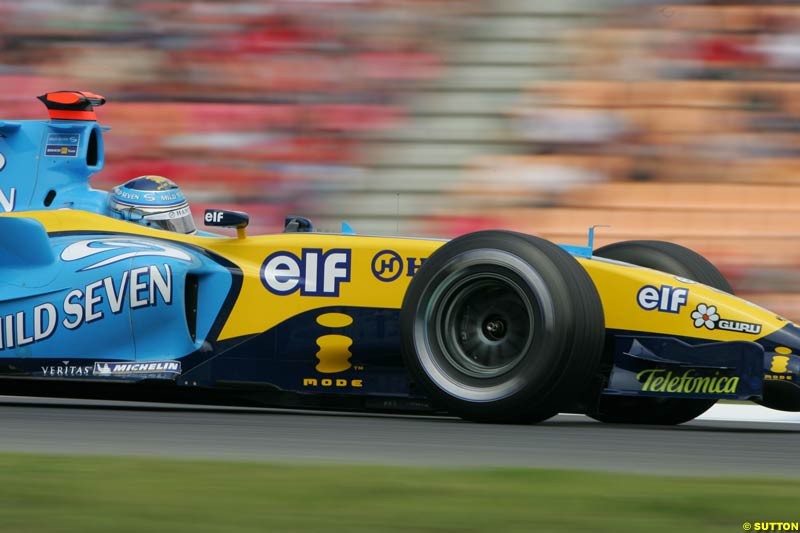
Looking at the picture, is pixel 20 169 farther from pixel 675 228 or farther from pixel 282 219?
pixel 675 228

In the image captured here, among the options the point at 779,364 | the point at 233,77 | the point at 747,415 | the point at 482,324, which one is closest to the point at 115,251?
the point at 482,324

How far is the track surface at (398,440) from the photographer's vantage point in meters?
4.85

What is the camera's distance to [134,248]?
654cm

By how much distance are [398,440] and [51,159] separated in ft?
10.1

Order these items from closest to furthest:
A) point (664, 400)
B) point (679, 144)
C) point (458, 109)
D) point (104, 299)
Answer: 1. point (104, 299)
2. point (664, 400)
3. point (679, 144)
4. point (458, 109)

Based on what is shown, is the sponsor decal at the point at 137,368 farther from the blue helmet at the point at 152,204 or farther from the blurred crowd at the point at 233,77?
the blurred crowd at the point at 233,77

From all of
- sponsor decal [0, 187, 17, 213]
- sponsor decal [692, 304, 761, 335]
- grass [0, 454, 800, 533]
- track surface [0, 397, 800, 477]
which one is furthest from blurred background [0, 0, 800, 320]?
grass [0, 454, 800, 533]

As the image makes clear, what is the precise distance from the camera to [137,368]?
6500mm

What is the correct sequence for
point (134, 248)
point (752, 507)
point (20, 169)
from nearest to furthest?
point (752, 507) → point (134, 248) → point (20, 169)

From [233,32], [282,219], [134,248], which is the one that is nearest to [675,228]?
[282,219]

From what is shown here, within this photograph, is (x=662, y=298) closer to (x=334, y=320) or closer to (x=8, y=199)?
(x=334, y=320)

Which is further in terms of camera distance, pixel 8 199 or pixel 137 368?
pixel 8 199

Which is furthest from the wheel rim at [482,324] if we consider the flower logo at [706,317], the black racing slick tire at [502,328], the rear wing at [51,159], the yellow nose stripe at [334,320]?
the rear wing at [51,159]

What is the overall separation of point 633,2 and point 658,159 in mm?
1439
